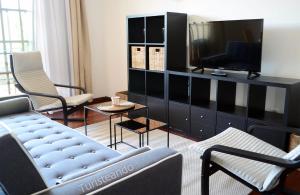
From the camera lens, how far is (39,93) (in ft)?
10.8

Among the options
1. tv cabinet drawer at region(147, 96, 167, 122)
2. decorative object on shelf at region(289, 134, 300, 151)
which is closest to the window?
tv cabinet drawer at region(147, 96, 167, 122)

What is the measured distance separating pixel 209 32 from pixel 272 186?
192 cm

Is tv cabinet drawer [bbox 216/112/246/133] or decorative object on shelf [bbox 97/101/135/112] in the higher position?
decorative object on shelf [bbox 97/101/135/112]

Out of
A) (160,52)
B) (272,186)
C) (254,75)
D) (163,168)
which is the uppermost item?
(160,52)

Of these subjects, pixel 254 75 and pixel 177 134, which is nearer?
pixel 254 75

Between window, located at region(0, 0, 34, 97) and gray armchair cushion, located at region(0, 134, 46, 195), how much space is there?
340cm

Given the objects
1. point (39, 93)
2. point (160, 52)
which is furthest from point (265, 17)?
point (39, 93)

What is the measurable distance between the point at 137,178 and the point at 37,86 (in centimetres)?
281

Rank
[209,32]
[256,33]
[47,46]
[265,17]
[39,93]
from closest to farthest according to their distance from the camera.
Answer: [256,33], [265,17], [209,32], [39,93], [47,46]

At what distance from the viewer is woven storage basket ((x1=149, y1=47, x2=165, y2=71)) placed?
11.2 ft

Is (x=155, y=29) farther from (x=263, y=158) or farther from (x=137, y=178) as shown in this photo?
(x=137, y=178)

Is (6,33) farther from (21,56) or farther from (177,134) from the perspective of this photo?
(177,134)

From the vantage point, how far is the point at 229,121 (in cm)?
279

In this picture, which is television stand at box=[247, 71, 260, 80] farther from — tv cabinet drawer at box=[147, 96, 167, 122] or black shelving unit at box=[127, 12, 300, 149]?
tv cabinet drawer at box=[147, 96, 167, 122]
